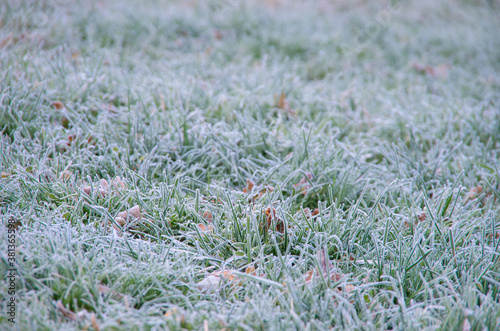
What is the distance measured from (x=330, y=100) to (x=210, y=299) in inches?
94.8

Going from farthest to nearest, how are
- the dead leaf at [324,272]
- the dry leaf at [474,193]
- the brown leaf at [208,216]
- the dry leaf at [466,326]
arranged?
1. the dry leaf at [474,193]
2. the brown leaf at [208,216]
3. the dead leaf at [324,272]
4. the dry leaf at [466,326]

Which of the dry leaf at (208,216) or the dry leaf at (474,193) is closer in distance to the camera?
the dry leaf at (208,216)

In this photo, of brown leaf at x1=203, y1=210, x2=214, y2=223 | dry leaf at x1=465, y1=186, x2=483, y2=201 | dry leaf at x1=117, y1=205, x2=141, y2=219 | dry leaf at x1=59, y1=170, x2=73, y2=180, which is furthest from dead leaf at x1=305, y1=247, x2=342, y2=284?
dry leaf at x1=59, y1=170, x2=73, y2=180

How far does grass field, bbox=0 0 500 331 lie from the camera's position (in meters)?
1.45

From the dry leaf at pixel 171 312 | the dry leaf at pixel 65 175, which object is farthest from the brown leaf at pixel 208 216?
the dry leaf at pixel 65 175

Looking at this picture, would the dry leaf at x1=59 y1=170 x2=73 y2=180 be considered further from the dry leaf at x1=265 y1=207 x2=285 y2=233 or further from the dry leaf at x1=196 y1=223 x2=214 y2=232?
the dry leaf at x1=265 y1=207 x2=285 y2=233

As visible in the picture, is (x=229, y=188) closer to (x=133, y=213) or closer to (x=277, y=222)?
(x=277, y=222)

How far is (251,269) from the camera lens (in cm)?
166

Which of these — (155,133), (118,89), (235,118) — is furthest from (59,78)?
(235,118)

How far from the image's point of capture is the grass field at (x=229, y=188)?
1.45 meters

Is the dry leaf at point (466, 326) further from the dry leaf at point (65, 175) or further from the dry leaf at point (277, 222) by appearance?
the dry leaf at point (65, 175)

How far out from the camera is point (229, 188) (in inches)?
86.8

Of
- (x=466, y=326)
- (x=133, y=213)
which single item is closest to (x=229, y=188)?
(x=133, y=213)

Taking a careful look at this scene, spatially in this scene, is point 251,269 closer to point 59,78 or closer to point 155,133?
point 155,133
